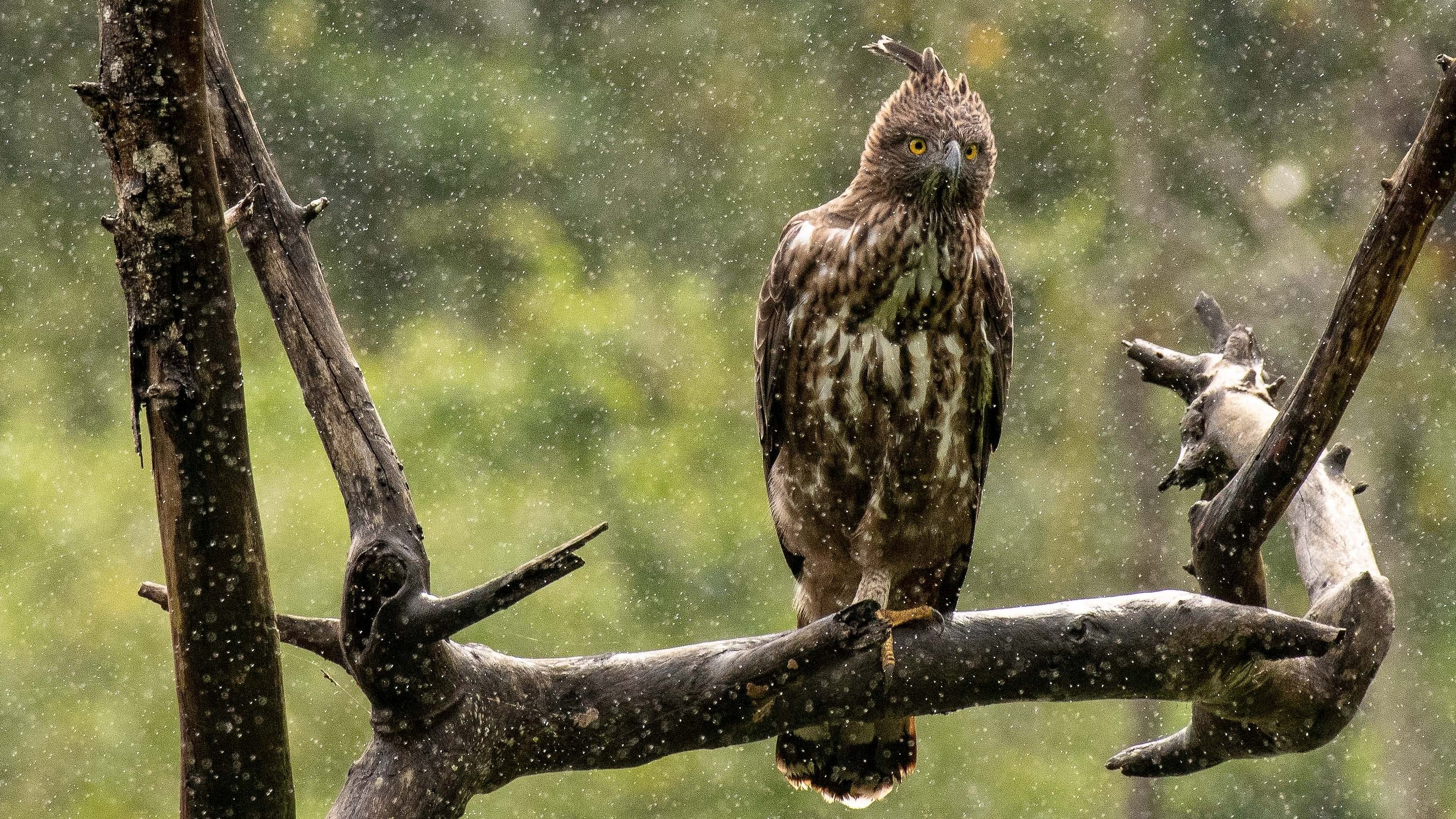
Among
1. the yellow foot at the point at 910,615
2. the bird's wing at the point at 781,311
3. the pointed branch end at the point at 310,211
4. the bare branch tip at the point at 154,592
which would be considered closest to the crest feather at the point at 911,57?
the bird's wing at the point at 781,311

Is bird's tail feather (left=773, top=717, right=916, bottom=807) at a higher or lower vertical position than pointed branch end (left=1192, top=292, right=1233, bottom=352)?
lower

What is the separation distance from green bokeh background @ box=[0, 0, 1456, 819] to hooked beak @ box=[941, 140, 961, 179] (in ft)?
9.27

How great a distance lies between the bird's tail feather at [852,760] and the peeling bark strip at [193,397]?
102cm

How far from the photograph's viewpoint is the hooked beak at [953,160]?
2.32 metres

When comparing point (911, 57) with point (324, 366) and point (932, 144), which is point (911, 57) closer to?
point (932, 144)

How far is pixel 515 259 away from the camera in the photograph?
5.29 metres

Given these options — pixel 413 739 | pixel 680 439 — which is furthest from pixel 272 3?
pixel 413 739

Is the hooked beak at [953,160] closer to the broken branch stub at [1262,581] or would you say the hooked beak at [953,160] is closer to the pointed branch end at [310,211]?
the broken branch stub at [1262,581]

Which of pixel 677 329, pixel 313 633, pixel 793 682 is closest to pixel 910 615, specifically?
pixel 793 682

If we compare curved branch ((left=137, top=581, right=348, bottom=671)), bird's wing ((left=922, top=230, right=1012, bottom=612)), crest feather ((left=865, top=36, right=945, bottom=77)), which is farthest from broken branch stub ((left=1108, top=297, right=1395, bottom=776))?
curved branch ((left=137, top=581, right=348, bottom=671))

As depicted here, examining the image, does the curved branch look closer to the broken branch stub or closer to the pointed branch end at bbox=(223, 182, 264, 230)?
the pointed branch end at bbox=(223, 182, 264, 230)

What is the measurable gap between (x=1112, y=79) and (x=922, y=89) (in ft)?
12.9

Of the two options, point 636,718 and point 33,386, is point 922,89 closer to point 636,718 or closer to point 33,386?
point 636,718

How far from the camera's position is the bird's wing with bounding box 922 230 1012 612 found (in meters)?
2.41
